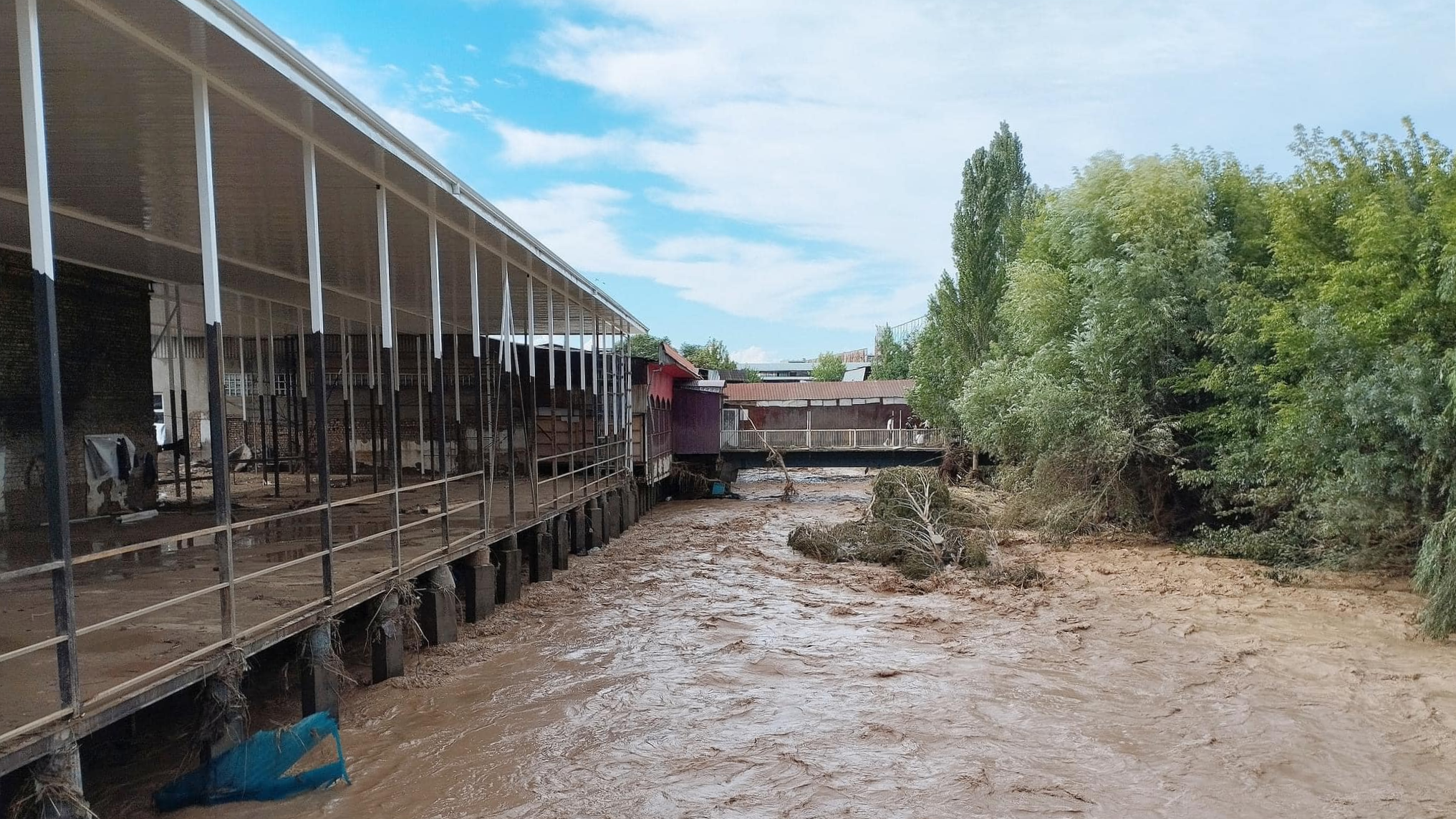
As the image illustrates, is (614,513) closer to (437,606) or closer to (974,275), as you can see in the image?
(437,606)

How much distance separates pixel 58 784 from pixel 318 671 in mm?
2353

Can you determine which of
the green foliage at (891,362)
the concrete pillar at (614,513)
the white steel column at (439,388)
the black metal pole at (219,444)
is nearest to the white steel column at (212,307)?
the black metal pole at (219,444)

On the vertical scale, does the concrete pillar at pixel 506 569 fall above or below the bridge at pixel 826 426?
below

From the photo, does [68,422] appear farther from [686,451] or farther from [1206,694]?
[686,451]

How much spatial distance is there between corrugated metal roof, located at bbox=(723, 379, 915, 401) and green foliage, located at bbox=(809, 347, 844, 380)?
94.4ft

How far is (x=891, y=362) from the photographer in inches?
2088

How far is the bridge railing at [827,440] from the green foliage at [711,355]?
24.2 meters

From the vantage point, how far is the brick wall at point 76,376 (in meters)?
9.38

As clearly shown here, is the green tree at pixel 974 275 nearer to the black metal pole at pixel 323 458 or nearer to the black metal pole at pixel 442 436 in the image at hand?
the black metal pole at pixel 442 436

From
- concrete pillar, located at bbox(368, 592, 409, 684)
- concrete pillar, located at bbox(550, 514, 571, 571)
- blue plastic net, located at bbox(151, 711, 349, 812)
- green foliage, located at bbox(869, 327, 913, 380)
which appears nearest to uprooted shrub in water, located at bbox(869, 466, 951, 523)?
concrete pillar, located at bbox(550, 514, 571, 571)

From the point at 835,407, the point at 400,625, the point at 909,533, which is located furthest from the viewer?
the point at 835,407

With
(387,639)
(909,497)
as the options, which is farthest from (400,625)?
(909,497)

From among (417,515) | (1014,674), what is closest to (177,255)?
(417,515)

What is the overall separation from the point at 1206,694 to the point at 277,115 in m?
9.26
